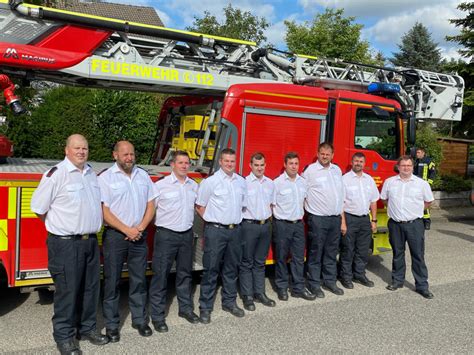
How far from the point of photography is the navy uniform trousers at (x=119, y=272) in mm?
4305

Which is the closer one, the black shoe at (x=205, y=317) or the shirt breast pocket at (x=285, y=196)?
the black shoe at (x=205, y=317)

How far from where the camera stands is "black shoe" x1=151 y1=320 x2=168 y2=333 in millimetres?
4559

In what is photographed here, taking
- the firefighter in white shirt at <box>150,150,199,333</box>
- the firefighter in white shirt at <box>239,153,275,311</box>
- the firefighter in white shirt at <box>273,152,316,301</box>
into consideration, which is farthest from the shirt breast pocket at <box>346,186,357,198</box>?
the firefighter in white shirt at <box>150,150,199,333</box>

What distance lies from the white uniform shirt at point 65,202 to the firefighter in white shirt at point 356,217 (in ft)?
10.9

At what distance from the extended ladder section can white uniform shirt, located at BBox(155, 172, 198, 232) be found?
4.80ft

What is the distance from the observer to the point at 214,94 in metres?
6.28

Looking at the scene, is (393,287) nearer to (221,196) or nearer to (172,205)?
(221,196)

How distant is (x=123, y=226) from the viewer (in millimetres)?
4254

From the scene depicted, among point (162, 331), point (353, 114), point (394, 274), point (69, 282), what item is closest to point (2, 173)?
point (69, 282)

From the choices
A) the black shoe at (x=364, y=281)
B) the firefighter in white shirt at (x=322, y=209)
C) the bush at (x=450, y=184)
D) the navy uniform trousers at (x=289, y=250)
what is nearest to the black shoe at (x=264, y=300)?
the navy uniform trousers at (x=289, y=250)

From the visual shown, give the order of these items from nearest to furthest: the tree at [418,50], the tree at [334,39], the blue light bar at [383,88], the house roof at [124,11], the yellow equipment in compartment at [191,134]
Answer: the yellow equipment in compartment at [191,134] → the blue light bar at [383,88] → the tree at [334,39] → the house roof at [124,11] → the tree at [418,50]

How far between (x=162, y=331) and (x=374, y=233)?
3.49 m

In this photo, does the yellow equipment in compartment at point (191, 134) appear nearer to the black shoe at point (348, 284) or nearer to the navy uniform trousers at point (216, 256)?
the navy uniform trousers at point (216, 256)

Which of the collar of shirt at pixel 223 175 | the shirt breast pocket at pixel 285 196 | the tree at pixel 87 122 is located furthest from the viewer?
the tree at pixel 87 122
